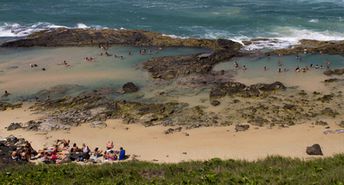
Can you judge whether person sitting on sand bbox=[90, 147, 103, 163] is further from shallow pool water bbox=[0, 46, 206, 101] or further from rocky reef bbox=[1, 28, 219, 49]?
rocky reef bbox=[1, 28, 219, 49]

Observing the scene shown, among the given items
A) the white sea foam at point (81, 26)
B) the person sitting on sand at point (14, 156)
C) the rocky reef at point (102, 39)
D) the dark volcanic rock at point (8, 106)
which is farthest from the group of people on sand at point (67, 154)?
the white sea foam at point (81, 26)

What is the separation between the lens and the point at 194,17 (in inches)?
2248

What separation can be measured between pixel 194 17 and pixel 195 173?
4328cm

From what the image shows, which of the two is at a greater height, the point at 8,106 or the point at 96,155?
the point at 8,106

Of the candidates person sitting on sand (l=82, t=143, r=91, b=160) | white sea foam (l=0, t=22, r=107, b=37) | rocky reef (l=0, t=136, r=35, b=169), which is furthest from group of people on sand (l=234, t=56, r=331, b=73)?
white sea foam (l=0, t=22, r=107, b=37)

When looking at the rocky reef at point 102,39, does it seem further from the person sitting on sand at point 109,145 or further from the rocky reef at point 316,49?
the person sitting on sand at point 109,145

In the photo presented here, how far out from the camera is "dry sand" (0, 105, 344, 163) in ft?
80.2

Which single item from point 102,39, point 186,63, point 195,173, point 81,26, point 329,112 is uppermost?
point 81,26

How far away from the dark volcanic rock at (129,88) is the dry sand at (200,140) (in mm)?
5028

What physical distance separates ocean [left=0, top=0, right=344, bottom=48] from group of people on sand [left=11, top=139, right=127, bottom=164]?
25.8 m

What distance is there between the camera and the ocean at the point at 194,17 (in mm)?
50562

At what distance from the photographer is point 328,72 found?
36.5 metres

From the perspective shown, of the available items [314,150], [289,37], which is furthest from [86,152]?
[289,37]

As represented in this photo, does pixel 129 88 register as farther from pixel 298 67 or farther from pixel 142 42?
pixel 298 67
